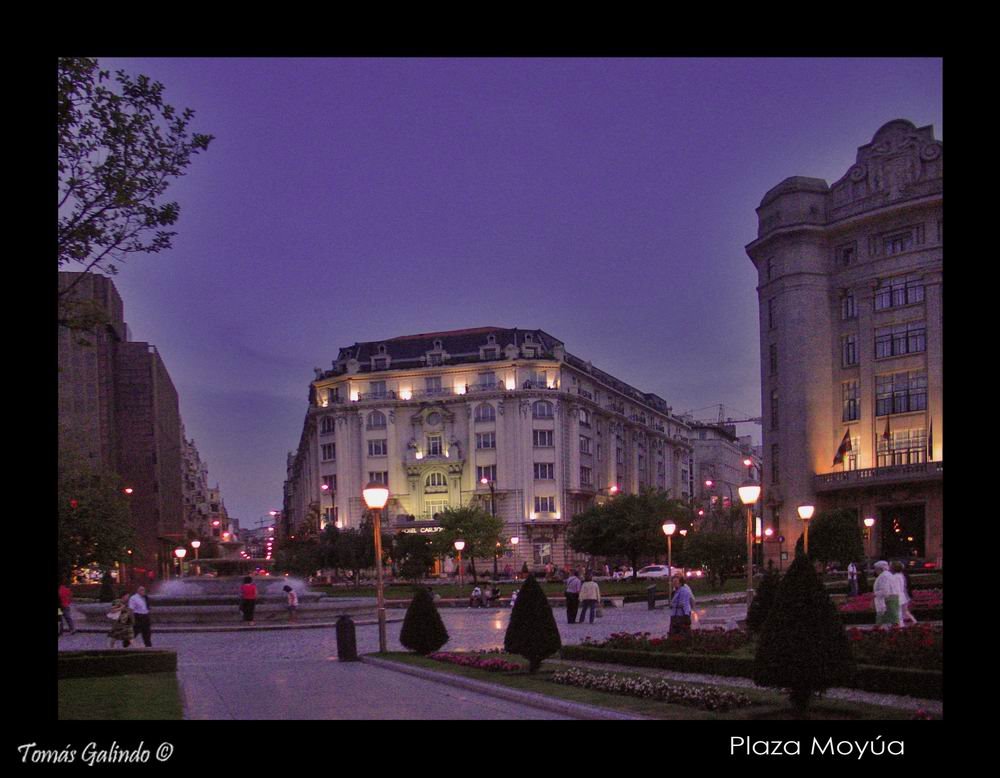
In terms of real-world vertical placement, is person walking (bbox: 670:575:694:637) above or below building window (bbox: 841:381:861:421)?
below

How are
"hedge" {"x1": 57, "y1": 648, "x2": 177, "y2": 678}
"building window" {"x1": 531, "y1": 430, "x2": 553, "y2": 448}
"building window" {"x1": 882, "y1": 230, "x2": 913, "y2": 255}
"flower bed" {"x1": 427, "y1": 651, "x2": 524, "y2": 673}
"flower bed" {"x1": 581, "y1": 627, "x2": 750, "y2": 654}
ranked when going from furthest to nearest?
"building window" {"x1": 531, "y1": 430, "x2": 553, "y2": 448}
"building window" {"x1": 882, "y1": 230, "x2": 913, "y2": 255}
"flower bed" {"x1": 581, "y1": 627, "x2": 750, "y2": 654}
"flower bed" {"x1": 427, "y1": 651, "x2": 524, "y2": 673}
"hedge" {"x1": 57, "y1": 648, "x2": 177, "y2": 678}

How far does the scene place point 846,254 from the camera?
2447 inches

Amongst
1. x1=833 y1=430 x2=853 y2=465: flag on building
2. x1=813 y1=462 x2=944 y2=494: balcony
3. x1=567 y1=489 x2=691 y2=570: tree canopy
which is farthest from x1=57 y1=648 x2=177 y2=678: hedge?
Answer: x1=813 y1=462 x2=944 y2=494: balcony

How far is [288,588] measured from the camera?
33.4 meters

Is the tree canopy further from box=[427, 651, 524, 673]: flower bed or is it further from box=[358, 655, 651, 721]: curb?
box=[358, 655, 651, 721]: curb

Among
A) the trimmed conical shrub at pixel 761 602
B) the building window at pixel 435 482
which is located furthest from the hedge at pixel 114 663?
the building window at pixel 435 482

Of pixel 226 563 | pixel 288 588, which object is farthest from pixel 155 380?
pixel 288 588

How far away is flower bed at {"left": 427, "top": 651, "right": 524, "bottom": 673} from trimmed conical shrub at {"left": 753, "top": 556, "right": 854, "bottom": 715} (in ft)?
20.7

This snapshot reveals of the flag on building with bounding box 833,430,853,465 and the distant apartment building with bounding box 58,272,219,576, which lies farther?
the distant apartment building with bounding box 58,272,219,576

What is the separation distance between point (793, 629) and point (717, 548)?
117 feet

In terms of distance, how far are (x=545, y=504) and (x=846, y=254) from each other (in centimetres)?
3401

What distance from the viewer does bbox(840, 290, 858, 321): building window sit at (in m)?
62.0

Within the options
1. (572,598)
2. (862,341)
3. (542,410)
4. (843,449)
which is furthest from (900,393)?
(572,598)

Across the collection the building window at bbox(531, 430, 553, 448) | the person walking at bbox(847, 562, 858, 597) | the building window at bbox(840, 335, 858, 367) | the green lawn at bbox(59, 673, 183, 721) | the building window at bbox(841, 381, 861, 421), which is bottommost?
the person walking at bbox(847, 562, 858, 597)
